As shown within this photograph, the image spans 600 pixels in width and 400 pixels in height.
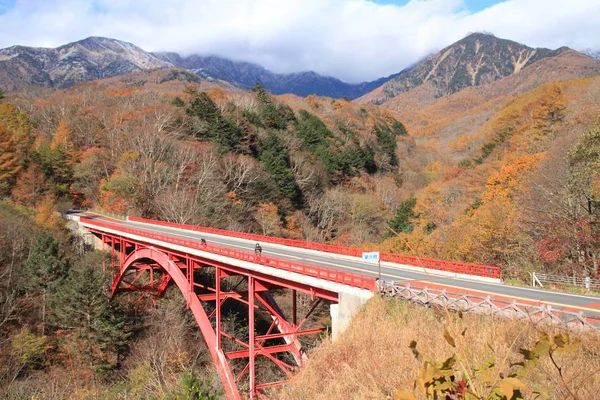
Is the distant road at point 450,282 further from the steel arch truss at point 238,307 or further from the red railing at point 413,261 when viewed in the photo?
the steel arch truss at point 238,307

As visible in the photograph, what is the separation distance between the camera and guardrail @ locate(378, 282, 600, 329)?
8.71m

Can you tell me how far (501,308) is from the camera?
32.8 feet

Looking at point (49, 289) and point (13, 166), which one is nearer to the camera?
point (49, 289)

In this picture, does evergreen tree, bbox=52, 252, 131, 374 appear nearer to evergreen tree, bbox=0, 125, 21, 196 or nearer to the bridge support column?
the bridge support column

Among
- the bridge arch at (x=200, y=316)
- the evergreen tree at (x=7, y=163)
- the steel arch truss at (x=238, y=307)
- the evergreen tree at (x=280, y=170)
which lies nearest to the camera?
the steel arch truss at (x=238, y=307)

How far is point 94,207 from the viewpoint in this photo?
50.8m

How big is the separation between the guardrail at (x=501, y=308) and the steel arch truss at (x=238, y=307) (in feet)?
8.51

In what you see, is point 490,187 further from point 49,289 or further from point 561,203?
point 49,289

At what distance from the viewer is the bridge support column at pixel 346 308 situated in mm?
12555

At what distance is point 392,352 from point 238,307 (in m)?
26.6

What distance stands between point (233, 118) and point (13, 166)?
3260cm

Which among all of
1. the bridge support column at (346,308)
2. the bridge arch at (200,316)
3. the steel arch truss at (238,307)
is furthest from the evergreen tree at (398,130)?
the bridge support column at (346,308)

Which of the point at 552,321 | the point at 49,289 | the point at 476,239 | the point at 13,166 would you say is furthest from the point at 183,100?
the point at 552,321

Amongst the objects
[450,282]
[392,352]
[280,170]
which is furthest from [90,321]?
[280,170]
